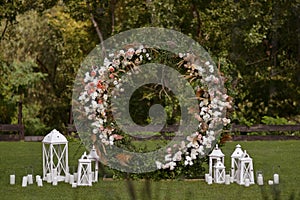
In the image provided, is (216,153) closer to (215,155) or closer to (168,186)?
(215,155)

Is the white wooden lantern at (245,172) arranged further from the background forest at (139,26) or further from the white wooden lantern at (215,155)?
the background forest at (139,26)

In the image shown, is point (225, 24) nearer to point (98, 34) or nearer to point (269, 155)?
point (98, 34)

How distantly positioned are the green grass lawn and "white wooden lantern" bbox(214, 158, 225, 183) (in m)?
0.21

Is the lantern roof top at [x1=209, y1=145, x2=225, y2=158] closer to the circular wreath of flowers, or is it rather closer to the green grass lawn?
the circular wreath of flowers

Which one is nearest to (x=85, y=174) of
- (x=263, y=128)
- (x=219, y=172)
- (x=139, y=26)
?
(x=219, y=172)

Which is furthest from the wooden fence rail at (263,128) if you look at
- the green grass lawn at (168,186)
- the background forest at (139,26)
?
the green grass lawn at (168,186)

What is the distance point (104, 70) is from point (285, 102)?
1496cm

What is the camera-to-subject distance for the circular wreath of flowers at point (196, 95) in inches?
445

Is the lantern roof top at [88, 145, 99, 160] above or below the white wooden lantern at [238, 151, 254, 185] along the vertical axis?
above

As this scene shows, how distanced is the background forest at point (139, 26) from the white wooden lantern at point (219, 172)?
39.7ft

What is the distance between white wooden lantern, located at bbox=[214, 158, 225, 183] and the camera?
36.1ft

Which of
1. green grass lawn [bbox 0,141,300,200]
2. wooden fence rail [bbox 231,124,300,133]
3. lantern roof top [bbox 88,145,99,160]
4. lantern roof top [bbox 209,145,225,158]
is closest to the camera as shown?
green grass lawn [bbox 0,141,300,200]

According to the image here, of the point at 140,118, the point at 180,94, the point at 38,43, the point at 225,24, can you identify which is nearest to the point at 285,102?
the point at 225,24

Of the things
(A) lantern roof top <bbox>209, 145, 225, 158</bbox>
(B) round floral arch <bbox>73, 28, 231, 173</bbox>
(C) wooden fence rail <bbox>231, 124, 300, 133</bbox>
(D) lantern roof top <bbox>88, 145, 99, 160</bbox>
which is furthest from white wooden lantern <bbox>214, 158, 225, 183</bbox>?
(C) wooden fence rail <bbox>231, 124, 300, 133</bbox>
